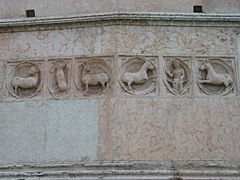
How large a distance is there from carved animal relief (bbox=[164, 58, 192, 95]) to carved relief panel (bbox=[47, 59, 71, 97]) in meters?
1.03

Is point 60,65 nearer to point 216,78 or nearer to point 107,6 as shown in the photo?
point 107,6

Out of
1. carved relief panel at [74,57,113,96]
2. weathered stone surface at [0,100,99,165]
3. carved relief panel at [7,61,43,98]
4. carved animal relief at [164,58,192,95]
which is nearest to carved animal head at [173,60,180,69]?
carved animal relief at [164,58,192,95]

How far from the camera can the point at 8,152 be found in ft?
14.8

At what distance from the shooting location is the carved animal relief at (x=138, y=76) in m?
4.59

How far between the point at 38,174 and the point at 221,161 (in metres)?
1.79

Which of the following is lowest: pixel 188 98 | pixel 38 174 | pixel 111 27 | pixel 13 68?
pixel 38 174

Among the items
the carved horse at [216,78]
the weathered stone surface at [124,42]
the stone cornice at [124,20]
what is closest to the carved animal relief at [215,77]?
the carved horse at [216,78]

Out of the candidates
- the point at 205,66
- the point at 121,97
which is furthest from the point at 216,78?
the point at 121,97

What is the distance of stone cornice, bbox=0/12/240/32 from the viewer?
472 centimetres

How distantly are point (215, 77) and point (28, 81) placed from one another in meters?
1.96

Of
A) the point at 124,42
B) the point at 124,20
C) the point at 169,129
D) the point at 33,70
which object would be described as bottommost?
the point at 169,129

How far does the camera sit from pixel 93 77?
4621mm

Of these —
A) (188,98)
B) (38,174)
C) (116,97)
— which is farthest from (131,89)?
(38,174)

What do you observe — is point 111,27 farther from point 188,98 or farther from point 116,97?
point 188,98
